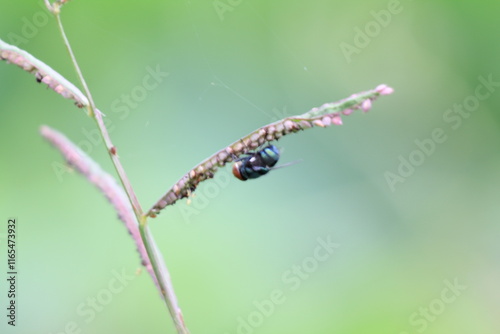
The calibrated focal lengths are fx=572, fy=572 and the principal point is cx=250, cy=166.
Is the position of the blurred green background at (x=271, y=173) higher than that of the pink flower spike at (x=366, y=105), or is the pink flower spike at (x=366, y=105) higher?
the blurred green background at (x=271, y=173)

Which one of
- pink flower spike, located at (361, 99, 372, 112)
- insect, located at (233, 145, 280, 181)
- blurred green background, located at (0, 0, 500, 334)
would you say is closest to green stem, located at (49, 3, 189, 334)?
pink flower spike, located at (361, 99, 372, 112)

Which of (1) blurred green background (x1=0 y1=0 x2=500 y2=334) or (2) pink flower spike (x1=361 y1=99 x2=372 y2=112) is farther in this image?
(1) blurred green background (x1=0 y1=0 x2=500 y2=334)

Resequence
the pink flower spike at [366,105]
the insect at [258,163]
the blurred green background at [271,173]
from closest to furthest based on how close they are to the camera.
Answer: the pink flower spike at [366,105] → the insect at [258,163] → the blurred green background at [271,173]

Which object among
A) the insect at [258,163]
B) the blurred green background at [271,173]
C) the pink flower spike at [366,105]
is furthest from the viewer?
the blurred green background at [271,173]

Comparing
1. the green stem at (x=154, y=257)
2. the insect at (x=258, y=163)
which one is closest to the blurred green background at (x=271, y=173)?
the insect at (x=258, y=163)

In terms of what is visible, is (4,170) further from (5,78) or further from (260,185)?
(260,185)

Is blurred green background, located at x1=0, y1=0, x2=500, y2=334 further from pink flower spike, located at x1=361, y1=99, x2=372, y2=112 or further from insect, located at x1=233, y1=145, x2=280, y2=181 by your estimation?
pink flower spike, located at x1=361, y1=99, x2=372, y2=112

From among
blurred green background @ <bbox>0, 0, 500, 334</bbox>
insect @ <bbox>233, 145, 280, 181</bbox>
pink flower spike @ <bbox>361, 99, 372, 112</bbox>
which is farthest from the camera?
blurred green background @ <bbox>0, 0, 500, 334</bbox>

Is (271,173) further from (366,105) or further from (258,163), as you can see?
(366,105)

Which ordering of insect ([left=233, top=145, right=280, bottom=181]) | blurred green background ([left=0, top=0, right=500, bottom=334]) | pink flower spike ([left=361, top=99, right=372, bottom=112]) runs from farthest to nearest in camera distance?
1. blurred green background ([left=0, top=0, right=500, bottom=334])
2. insect ([left=233, top=145, right=280, bottom=181])
3. pink flower spike ([left=361, top=99, right=372, bottom=112])

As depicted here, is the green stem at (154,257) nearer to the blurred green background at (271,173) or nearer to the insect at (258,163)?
the insect at (258,163)

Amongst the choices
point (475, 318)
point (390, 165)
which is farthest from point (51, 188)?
point (475, 318)
